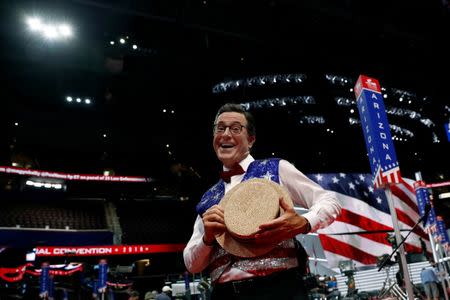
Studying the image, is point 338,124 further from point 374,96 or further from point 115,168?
point 115,168

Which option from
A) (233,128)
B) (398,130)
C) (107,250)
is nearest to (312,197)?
(233,128)

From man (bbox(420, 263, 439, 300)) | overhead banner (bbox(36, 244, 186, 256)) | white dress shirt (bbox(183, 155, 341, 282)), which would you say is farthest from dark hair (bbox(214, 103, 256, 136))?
overhead banner (bbox(36, 244, 186, 256))

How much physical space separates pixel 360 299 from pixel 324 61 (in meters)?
5.60

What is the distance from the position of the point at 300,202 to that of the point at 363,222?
9697mm

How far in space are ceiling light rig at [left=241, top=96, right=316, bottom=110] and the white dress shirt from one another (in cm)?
1147

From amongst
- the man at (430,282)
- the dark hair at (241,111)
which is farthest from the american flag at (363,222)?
the dark hair at (241,111)

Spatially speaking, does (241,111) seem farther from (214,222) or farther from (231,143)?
(214,222)

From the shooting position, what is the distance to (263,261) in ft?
3.84

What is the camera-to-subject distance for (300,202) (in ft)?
4.67

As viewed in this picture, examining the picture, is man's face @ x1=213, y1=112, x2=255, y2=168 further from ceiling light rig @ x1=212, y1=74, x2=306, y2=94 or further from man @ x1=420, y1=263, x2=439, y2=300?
ceiling light rig @ x1=212, y1=74, x2=306, y2=94

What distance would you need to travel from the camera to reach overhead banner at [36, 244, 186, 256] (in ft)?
57.5

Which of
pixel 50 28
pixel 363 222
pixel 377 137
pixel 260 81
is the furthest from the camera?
pixel 260 81

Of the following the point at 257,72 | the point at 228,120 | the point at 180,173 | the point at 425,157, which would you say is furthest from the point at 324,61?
the point at 180,173

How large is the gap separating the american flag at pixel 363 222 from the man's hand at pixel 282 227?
8.89 m
